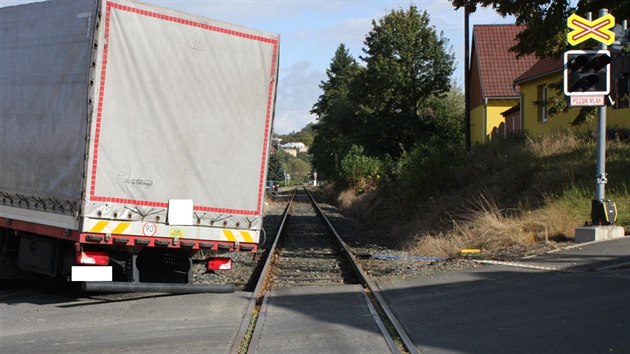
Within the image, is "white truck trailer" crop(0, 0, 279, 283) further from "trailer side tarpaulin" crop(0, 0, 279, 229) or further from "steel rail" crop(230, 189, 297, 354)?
"steel rail" crop(230, 189, 297, 354)

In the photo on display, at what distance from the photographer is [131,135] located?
9.02 metres

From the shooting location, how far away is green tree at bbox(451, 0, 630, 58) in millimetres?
16547

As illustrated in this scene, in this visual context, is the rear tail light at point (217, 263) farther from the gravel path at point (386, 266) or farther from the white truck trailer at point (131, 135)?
the white truck trailer at point (131, 135)

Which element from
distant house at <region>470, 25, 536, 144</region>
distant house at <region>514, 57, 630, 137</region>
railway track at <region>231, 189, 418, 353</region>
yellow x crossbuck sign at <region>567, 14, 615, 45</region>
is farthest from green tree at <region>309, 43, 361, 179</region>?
yellow x crossbuck sign at <region>567, 14, 615, 45</region>

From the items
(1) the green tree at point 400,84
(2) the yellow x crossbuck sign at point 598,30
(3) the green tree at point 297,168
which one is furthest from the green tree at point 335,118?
(3) the green tree at point 297,168

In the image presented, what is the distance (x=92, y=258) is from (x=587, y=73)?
28.5 feet

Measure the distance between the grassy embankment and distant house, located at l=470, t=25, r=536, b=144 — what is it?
14383 millimetres

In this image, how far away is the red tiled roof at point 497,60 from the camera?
41438 mm

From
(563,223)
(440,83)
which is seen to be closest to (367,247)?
(563,223)

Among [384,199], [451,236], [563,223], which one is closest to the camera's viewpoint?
[563,223]

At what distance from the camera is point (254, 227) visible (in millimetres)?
9945

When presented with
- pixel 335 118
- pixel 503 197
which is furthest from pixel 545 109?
pixel 335 118

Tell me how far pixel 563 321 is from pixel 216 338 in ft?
12.0

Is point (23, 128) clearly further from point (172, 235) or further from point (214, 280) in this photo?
point (214, 280)
